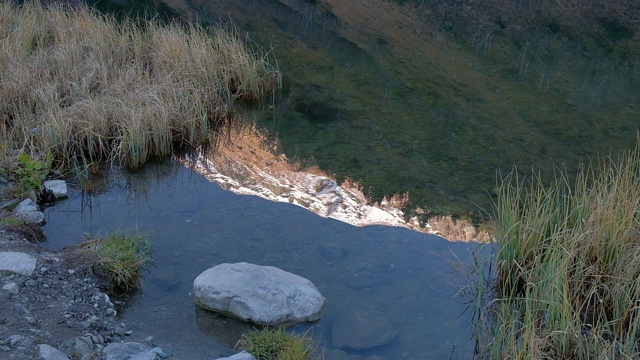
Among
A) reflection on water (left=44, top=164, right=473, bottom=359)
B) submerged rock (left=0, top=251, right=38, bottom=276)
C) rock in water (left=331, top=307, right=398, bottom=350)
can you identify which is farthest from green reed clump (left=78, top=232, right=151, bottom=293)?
rock in water (left=331, top=307, right=398, bottom=350)

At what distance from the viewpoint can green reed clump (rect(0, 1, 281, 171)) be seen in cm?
784

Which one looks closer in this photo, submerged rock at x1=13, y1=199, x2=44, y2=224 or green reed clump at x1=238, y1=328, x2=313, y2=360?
green reed clump at x1=238, y1=328, x2=313, y2=360

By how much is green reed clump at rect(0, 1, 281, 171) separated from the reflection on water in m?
0.55

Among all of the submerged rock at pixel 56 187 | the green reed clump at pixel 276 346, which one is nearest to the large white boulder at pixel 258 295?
the green reed clump at pixel 276 346

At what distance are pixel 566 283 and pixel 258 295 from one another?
6.94 feet

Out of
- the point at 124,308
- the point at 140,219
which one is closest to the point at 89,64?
the point at 140,219

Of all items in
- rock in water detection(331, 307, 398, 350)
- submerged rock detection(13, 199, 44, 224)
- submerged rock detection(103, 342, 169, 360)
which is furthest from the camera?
submerged rock detection(13, 199, 44, 224)

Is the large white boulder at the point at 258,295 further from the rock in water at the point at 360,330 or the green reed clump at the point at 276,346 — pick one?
the green reed clump at the point at 276,346

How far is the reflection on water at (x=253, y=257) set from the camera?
5215 millimetres

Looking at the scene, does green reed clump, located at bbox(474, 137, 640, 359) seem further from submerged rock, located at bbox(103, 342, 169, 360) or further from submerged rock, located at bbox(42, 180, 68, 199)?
submerged rock, located at bbox(42, 180, 68, 199)

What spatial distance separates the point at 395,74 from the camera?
465 inches

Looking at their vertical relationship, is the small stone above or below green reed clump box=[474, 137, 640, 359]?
below

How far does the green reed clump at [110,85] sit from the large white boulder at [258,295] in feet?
9.57

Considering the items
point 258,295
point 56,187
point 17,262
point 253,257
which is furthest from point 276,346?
point 56,187
